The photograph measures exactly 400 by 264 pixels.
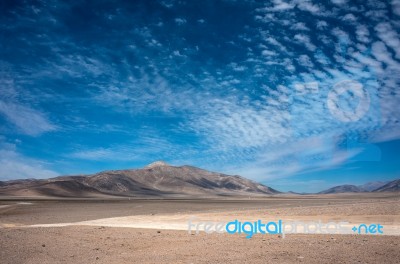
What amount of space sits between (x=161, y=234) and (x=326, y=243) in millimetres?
7741

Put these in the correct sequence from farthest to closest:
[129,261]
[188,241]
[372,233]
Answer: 1. [372,233]
2. [188,241]
3. [129,261]

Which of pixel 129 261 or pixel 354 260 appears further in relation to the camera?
pixel 129 261

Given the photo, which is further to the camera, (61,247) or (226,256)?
(61,247)

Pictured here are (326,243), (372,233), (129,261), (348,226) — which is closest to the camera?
(129,261)

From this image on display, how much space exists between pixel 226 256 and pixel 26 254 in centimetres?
688

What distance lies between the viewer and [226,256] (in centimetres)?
1113

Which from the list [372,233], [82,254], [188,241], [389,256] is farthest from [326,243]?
[82,254]

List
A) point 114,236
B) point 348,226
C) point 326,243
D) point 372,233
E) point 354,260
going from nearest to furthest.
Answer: point 354,260, point 326,243, point 372,233, point 114,236, point 348,226

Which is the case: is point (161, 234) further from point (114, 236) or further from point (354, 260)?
point (354, 260)

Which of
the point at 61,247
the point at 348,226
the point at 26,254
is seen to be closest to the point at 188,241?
the point at 61,247

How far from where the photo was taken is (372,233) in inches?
608

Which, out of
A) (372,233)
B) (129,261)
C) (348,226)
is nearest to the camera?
(129,261)

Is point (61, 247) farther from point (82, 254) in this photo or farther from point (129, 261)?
point (129, 261)

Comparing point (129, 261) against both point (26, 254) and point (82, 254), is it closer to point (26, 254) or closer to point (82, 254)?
point (82, 254)
